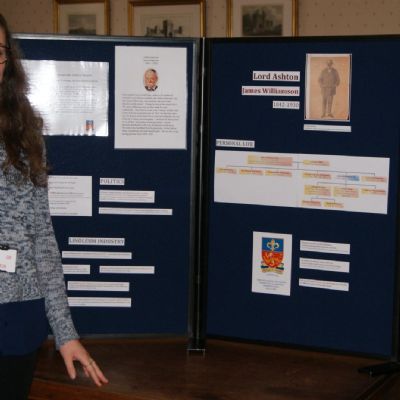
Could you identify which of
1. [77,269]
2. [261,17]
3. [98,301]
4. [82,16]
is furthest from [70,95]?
[82,16]

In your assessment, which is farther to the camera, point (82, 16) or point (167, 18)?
point (82, 16)

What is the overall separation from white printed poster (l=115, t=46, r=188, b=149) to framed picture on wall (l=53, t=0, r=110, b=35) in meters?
2.44

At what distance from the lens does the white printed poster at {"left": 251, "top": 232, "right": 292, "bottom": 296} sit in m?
2.04

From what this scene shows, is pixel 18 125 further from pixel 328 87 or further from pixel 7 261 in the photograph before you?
pixel 328 87

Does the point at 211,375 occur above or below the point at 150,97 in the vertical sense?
below

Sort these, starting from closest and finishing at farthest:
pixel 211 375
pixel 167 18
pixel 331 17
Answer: pixel 211 375, pixel 331 17, pixel 167 18

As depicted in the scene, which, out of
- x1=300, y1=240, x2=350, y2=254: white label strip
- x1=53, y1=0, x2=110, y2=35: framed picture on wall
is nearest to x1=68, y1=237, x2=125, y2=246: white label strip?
x1=300, y1=240, x2=350, y2=254: white label strip

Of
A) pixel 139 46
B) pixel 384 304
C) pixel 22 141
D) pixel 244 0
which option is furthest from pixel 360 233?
pixel 244 0

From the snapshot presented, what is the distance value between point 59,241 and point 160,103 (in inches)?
20.0

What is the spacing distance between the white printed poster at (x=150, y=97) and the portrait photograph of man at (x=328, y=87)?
364 mm

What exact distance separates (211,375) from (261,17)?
2.60 meters

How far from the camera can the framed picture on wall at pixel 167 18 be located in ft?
13.7

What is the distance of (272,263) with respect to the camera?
6.72ft

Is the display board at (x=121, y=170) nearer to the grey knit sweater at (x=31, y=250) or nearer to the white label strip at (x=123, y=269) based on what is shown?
the white label strip at (x=123, y=269)
